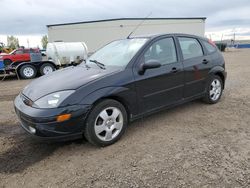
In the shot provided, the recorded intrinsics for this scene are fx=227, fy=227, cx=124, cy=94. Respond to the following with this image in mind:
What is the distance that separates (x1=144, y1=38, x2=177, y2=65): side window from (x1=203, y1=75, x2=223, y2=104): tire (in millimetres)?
1234

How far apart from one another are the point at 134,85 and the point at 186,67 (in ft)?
4.14

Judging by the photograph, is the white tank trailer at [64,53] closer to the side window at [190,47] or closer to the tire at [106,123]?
the side window at [190,47]

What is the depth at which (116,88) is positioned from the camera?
3.22 m

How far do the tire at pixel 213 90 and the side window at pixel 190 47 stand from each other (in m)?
0.67

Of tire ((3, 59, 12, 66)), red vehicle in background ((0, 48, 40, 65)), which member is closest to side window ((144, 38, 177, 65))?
tire ((3, 59, 12, 66))

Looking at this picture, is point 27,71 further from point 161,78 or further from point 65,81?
point 161,78

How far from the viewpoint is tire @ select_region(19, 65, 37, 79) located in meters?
11.2

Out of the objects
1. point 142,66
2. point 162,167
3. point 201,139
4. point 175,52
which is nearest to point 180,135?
point 201,139

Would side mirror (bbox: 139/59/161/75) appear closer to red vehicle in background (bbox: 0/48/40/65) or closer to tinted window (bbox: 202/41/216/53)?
tinted window (bbox: 202/41/216/53)

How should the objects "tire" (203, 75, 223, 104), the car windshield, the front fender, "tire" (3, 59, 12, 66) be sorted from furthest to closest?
"tire" (3, 59, 12, 66) → "tire" (203, 75, 223, 104) → the car windshield → the front fender

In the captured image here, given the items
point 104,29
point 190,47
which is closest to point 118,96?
point 190,47

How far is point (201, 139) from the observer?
339 centimetres

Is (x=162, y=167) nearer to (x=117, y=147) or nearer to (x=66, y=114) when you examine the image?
(x=117, y=147)

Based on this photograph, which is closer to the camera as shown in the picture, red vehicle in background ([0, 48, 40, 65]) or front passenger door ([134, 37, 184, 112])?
front passenger door ([134, 37, 184, 112])
